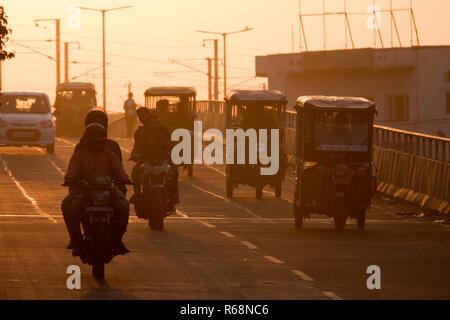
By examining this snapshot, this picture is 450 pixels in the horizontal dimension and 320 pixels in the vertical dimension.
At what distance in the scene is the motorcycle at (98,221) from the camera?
1484cm

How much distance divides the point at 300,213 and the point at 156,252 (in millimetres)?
5114

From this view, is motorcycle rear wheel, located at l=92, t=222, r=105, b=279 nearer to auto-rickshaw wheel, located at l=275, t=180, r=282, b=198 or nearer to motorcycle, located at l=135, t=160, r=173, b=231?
motorcycle, located at l=135, t=160, r=173, b=231

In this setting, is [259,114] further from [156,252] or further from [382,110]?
[382,110]

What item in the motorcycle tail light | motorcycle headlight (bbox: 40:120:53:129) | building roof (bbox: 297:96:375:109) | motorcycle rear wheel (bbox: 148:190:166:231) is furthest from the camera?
motorcycle headlight (bbox: 40:120:53:129)

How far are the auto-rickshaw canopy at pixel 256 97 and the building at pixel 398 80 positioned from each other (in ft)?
189

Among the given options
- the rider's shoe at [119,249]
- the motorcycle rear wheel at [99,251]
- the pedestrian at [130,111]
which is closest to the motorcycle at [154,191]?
the rider's shoe at [119,249]

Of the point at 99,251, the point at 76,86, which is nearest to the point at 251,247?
the point at 99,251

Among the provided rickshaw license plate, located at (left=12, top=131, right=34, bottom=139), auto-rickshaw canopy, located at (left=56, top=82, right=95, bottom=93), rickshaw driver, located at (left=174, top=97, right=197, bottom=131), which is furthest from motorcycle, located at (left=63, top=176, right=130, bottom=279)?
auto-rickshaw canopy, located at (left=56, top=82, right=95, bottom=93)

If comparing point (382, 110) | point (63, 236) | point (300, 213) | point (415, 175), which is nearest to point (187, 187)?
point (415, 175)

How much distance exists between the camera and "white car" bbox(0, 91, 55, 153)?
146 ft

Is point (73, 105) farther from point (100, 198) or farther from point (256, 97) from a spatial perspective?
point (100, 198)

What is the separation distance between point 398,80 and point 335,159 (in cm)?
6839

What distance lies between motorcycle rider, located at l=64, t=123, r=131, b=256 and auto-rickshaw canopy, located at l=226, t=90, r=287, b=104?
15.2 m

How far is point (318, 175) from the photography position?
22219 mm
